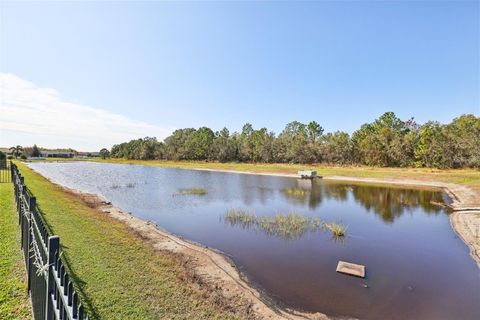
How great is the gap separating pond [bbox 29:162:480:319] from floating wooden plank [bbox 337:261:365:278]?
0.28m

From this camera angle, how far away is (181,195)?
88.7 ft

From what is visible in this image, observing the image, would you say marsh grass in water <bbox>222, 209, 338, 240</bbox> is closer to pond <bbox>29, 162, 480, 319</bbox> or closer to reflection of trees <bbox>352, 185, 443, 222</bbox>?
pond <bbox>29, 162, 480, 319</bbox>

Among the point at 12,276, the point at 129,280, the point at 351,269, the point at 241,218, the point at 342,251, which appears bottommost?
the point at 342,251

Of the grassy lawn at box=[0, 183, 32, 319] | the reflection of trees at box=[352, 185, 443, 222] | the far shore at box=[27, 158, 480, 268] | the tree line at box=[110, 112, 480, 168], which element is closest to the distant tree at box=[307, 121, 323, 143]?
the tree line at box=[110, 112, 480, 168]

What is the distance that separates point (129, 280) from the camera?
717cm

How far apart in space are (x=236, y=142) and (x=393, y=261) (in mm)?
83706

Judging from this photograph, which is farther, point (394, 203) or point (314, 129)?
point (314, 129)

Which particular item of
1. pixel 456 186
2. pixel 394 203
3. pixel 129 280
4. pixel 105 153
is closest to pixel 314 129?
pixel 456 186

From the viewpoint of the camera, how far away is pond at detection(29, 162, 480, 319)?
8.05m

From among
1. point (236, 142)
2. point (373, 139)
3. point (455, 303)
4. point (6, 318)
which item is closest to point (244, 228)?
point (455, 303)

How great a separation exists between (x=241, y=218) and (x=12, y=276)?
12394 mm

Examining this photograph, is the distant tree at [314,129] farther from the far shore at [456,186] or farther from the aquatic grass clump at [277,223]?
the aquatic grass clump at [277,223]

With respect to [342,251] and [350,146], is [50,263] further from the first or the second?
[350,146]

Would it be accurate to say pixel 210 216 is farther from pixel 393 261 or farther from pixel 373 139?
pixel 373 139
